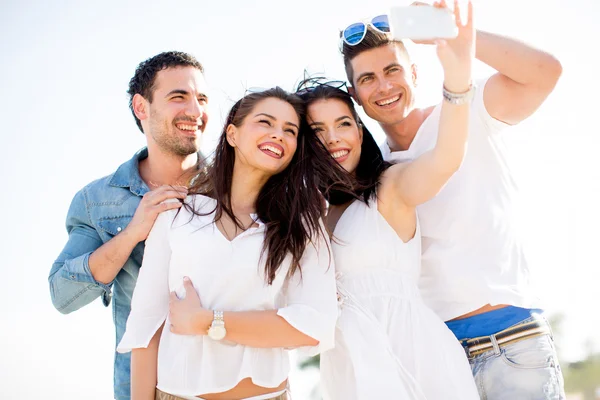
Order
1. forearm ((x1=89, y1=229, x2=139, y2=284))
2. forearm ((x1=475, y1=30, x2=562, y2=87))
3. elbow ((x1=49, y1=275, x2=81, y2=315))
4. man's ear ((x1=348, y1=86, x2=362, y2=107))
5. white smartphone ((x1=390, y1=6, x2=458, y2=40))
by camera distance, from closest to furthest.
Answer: white smartphone ((x1=390, y1=6, x2=458, y2=40)), forearm ((x1=475, y1=30, x2=562, y2=87)), forearm ((x1=89, y1=229, x2=139, y2=284)), elbow ((x1=49, y1=275, x2=81, y2=315)), man's ear ((x1=348, y1=86, x2=362, y2=107))

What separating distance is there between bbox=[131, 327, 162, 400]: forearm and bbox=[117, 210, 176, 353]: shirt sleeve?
60 millimetres

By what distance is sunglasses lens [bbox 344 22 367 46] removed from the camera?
4656 millimetres

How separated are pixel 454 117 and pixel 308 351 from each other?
4.95 feet

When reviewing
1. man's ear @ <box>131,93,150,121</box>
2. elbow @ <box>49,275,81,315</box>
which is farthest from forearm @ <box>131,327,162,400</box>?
man's ear @ <box>131,93,150,121</box>

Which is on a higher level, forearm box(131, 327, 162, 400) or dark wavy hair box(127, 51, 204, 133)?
dark wavy hair box(127, 51, 204, 133)

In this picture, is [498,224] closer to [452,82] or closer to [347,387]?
[452,82]

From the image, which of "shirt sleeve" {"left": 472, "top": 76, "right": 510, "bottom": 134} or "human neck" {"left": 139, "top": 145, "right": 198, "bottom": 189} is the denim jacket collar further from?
"shirt sleeve" {"left": 472, "top": 76, "right": 510, "bottom": 134}

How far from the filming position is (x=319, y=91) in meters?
4.39

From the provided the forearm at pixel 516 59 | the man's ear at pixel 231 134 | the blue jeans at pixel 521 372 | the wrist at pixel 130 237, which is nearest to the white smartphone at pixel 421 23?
the forearm at pixel 516 59

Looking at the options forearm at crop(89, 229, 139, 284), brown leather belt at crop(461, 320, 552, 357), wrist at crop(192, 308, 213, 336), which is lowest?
brown leather belt at crop(461, 320, 552, 357)

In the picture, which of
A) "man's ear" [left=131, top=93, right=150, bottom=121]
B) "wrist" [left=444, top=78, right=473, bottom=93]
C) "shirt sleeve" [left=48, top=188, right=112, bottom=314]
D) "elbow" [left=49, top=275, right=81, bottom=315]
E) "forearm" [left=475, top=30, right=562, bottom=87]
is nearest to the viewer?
"wrist" [left=444, top=78, right=473, bottom=93]

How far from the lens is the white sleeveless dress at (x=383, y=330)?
341 cm

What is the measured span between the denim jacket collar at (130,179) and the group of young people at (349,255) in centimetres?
59

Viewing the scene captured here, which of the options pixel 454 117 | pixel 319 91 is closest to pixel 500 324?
pixel 454 117
